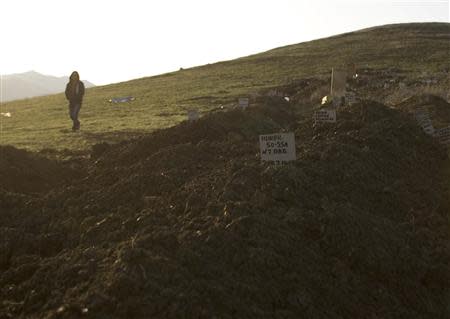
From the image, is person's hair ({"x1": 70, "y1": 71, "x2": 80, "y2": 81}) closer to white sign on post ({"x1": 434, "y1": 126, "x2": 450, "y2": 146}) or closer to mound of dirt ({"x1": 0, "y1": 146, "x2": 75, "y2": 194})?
mound of dirt ({"x1": 0, "y1": 146, "x2": 75, "y2": 194})

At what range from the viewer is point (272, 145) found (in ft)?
23.8

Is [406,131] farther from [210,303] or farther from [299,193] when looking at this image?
[210,303]

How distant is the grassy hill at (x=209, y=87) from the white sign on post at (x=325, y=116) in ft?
21.4

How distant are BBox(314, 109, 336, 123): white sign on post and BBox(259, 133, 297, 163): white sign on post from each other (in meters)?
3.22

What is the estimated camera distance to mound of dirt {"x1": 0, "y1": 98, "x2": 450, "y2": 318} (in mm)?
4457

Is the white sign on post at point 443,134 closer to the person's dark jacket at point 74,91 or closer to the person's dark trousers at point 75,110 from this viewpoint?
the person's dark jacket at point 74,91

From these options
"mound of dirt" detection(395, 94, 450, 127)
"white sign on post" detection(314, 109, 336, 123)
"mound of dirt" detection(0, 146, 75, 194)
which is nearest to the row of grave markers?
"mound of dirt" detection(395, 94, 450, 127)

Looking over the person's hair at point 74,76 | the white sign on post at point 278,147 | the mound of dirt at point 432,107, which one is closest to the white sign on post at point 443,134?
the mound of dirt at point 432,107

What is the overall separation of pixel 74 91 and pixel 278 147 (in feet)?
39.2

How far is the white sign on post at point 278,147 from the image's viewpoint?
7.15 meters

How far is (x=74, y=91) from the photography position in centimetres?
1781

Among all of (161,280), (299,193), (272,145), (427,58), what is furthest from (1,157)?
(427,58)

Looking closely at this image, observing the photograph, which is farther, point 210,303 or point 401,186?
point 401,186

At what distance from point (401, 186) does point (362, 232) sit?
6.46 ft
